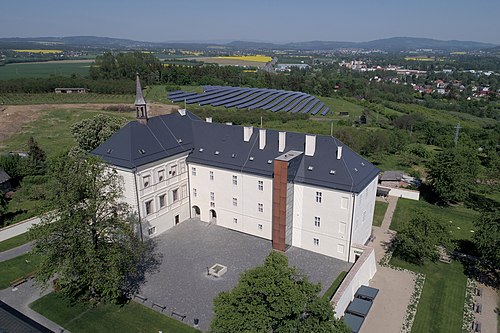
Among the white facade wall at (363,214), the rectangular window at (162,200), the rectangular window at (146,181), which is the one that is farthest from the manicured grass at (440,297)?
the rectangular window at (146,181)

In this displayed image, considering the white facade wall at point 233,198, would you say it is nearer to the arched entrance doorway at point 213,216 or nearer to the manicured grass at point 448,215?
the arched entrance doorway at point 213,216

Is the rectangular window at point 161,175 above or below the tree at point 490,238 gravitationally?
above

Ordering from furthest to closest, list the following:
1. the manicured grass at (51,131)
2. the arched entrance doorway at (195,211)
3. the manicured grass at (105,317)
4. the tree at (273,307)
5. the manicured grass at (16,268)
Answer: the manicured grass at (51,131) → the arched entrance doorway at (195,211) → the manicured grass at (16,268) → the manicured grass at (105,317) → the tree at (273,307)

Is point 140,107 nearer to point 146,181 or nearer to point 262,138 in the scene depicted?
point 146,181

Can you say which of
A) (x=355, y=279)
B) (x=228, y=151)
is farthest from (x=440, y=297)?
(x=228, y=151)

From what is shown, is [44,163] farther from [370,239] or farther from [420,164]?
[420,164]

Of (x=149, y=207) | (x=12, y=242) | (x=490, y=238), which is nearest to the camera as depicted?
(x=490, y=238)
